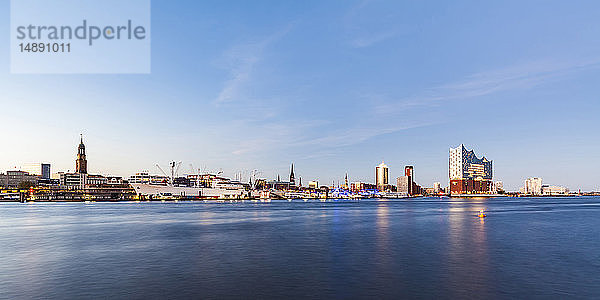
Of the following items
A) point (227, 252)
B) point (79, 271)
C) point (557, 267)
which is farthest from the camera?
point (227, 252)

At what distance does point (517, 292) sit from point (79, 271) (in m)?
35.9

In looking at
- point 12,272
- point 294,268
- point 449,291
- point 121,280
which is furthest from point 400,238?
point 12,272

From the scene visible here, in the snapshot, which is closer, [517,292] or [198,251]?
[517,292]

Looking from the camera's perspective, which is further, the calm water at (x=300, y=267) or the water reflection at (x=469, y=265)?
the water reflection at (x=469, y=265)

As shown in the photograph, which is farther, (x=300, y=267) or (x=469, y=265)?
(x=469, y=265)

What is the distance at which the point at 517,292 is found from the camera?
27125mm

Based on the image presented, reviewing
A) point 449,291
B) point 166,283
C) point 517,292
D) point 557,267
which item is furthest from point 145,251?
point 557,267

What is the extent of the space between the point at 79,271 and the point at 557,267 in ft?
145

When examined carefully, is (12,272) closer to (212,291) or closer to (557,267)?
(212,291)

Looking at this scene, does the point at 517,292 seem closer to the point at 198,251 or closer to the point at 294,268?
the point at 294,268

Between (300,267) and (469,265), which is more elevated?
(300,267)

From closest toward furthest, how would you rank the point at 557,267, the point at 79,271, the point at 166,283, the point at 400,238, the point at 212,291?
the point at 212,291 < the point at 166,283 < the point at 79,271 < the point at 557,267 < the point at 400,238

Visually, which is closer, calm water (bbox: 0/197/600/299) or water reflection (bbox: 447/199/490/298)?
calm water (bbox: 0/197/600/299)

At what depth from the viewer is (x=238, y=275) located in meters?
32.3
